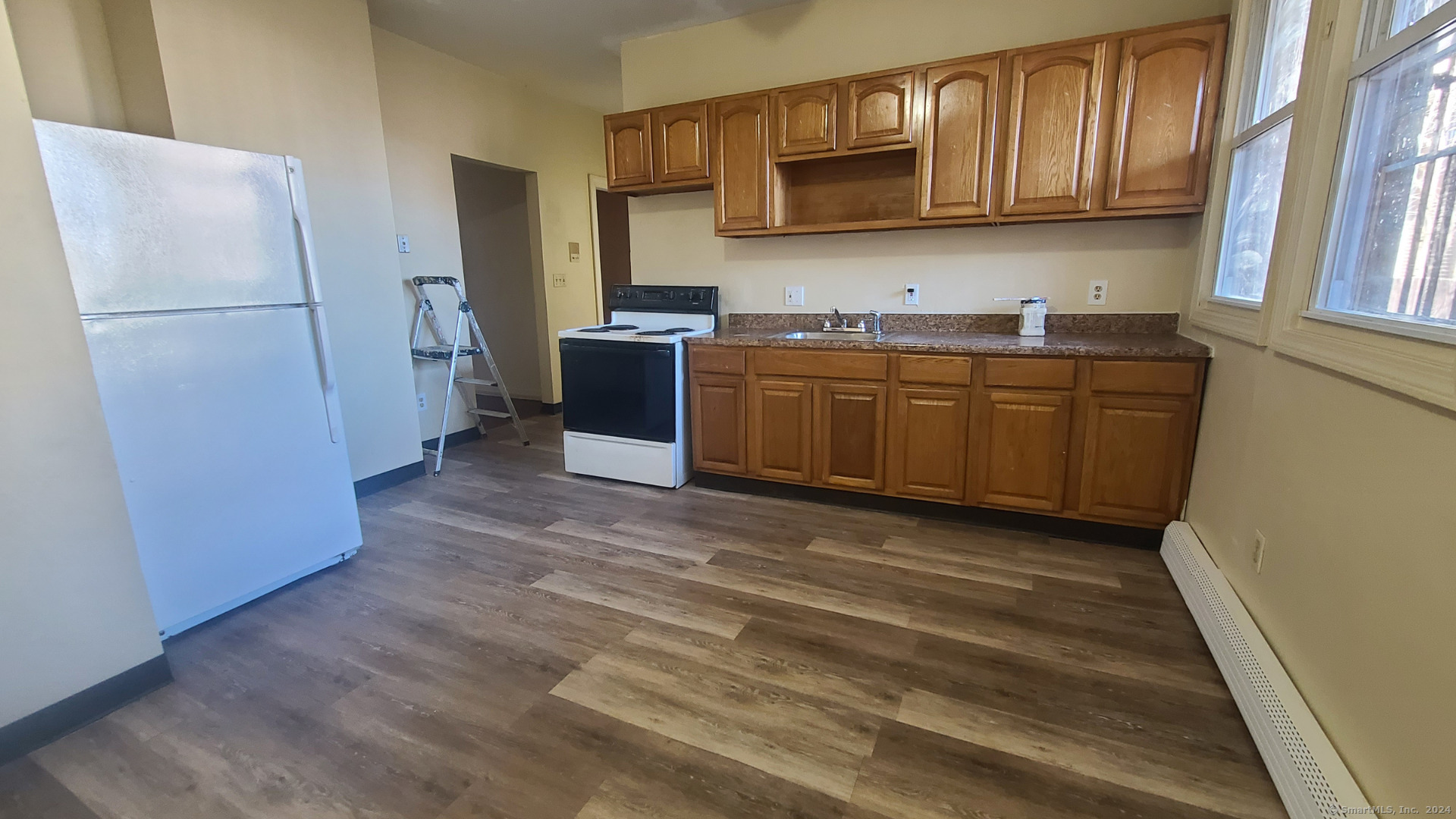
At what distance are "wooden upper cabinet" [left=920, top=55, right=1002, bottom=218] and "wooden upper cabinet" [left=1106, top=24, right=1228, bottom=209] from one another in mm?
489

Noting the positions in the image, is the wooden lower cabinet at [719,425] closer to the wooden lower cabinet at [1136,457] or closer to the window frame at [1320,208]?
the wooden lower cabinet at [1136,457]

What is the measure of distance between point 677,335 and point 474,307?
9.77 ft

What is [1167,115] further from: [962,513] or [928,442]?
[962,513]

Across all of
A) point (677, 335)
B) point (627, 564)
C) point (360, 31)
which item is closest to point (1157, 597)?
point (627, 564)

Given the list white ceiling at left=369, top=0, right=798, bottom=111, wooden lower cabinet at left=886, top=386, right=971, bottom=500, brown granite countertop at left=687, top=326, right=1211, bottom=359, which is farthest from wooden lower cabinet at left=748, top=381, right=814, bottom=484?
white ceiling at left=369, top=0, right=798, bottom=111

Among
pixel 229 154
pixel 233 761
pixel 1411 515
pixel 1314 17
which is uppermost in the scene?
pixel 1314 17

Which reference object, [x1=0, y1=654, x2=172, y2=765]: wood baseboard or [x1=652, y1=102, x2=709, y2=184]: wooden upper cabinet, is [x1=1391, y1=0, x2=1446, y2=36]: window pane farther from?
[x1=0, y1=654, x2=172, y2=765]: wood baseboard

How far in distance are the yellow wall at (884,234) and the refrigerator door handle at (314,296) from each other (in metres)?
1.93

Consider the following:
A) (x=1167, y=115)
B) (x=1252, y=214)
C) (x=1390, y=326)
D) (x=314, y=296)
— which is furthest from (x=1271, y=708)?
(x=314, y=296)

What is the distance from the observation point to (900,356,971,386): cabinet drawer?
266cm

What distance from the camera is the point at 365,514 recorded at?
3.10m

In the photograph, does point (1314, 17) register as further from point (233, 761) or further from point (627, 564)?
point (233, 761)

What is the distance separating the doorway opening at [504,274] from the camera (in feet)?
16.4

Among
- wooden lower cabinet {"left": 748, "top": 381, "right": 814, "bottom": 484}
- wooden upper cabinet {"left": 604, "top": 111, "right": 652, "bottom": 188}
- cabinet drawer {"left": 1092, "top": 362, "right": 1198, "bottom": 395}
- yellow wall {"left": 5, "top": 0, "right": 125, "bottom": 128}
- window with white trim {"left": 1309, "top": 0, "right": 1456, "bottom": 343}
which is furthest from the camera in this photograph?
wooden upper cabinet {"left": 604, "top": 111, "right": 652, "bottom": 188}
